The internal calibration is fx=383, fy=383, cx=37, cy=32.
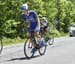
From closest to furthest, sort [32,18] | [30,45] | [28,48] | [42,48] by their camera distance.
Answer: [32,18]
[28,48]
[30,45]
[42,48]

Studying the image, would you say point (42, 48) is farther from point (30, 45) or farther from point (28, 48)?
point (28, 48)

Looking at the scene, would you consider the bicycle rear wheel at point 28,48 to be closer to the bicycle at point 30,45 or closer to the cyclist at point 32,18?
the bicycle at point 30,45

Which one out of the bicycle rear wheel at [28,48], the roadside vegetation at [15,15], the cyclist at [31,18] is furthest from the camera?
the roadside vegetation at [15,15]

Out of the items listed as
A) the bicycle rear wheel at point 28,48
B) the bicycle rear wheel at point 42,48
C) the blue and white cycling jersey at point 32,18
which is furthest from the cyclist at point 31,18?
the bicycle rear wheel at point 42,48

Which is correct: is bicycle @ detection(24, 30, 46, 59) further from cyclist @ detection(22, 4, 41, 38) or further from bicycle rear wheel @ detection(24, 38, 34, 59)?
cyclist @ detection(22, 4, 41, 38)

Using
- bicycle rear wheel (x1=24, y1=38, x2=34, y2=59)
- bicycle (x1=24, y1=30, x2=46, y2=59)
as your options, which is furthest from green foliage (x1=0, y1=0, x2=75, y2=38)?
bicycle rear wheel (x1=24, y1=38, x2=34, y2=59)

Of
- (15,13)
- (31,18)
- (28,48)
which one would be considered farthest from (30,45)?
(15,13)

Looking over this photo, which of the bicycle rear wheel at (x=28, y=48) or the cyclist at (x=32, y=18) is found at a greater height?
the cyclist at (x=32, y=18)

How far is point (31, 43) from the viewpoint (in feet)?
50.0

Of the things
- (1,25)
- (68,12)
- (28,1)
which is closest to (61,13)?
(68,12)

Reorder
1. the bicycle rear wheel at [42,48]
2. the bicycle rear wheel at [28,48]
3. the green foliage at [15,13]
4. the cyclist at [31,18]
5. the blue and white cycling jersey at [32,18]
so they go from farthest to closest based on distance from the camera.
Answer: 1. the green foliage at [15,13]
2. the bicycle rear wheel at [42,48]
3. the bicycle rear wheel at [28,48]
4. the blue and white cycling jersey at [32,18]
5. the cyclist at [31,18]

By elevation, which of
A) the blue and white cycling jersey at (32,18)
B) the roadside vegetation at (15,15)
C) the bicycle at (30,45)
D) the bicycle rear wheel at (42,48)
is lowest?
the roadside vegetation at (15,15)

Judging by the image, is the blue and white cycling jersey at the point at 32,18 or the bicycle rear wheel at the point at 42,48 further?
the bicycle rear wheel at the point at 42,48

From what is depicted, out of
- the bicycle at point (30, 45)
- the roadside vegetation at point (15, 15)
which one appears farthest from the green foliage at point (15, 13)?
the bicycle at point (30, 45)
